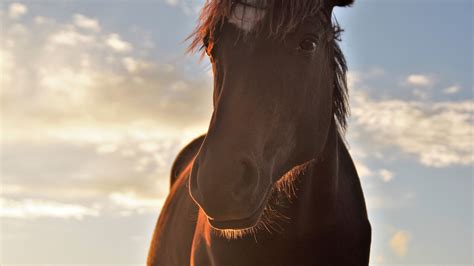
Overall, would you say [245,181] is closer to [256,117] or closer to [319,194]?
[256,117]

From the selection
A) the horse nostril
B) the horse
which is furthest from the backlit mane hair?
the horse nostril

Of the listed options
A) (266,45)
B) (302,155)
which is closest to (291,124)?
(302,155)

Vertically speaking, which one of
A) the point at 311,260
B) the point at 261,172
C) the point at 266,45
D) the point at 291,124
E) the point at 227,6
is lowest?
the point at 311,260

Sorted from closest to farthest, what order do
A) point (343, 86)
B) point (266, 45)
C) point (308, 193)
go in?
point (266, 45) → point (308, 193) → point (343, 86)

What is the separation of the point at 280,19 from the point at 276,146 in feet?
2.56

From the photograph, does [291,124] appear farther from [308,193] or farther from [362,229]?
[362,229]

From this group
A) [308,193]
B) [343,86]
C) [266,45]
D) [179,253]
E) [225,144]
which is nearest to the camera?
[225,144]

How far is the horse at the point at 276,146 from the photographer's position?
10.4ft

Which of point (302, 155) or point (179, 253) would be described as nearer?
point (302, 155)

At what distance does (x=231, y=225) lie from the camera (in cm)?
318

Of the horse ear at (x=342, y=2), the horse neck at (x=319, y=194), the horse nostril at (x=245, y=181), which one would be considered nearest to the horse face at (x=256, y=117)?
the horse nostril at (x=245, y=181)

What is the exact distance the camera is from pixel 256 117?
3375 mm

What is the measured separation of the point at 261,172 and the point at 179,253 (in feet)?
8.25

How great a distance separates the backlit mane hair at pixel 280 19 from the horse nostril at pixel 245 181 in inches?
33.4
